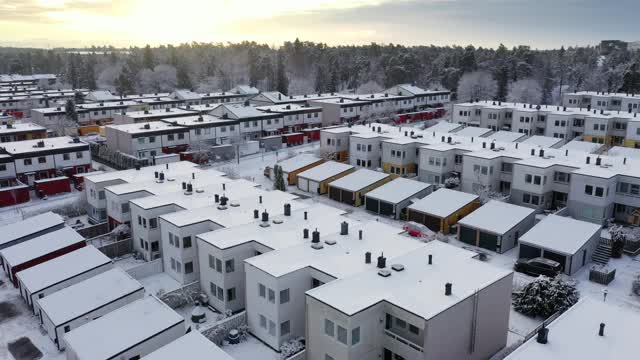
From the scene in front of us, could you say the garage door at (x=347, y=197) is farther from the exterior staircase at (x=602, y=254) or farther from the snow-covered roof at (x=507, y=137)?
the snow-covered roof at (x=507, y=137)

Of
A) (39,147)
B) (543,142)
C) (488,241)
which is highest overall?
(39,147)

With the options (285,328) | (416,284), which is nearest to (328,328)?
(285,328)

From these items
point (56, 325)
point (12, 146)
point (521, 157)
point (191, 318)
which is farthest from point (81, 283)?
point (521, 157)

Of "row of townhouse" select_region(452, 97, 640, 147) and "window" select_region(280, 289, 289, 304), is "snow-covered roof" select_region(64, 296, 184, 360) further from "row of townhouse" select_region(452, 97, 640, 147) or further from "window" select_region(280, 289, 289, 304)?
"row of townhouse" select_region(452, 97, 640, 147)

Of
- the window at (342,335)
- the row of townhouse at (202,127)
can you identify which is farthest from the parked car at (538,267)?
the row of townhouse at (202,127)

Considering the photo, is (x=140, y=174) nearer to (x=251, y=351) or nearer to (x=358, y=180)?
(x=358, y=180)

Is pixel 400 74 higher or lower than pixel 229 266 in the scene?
higher
